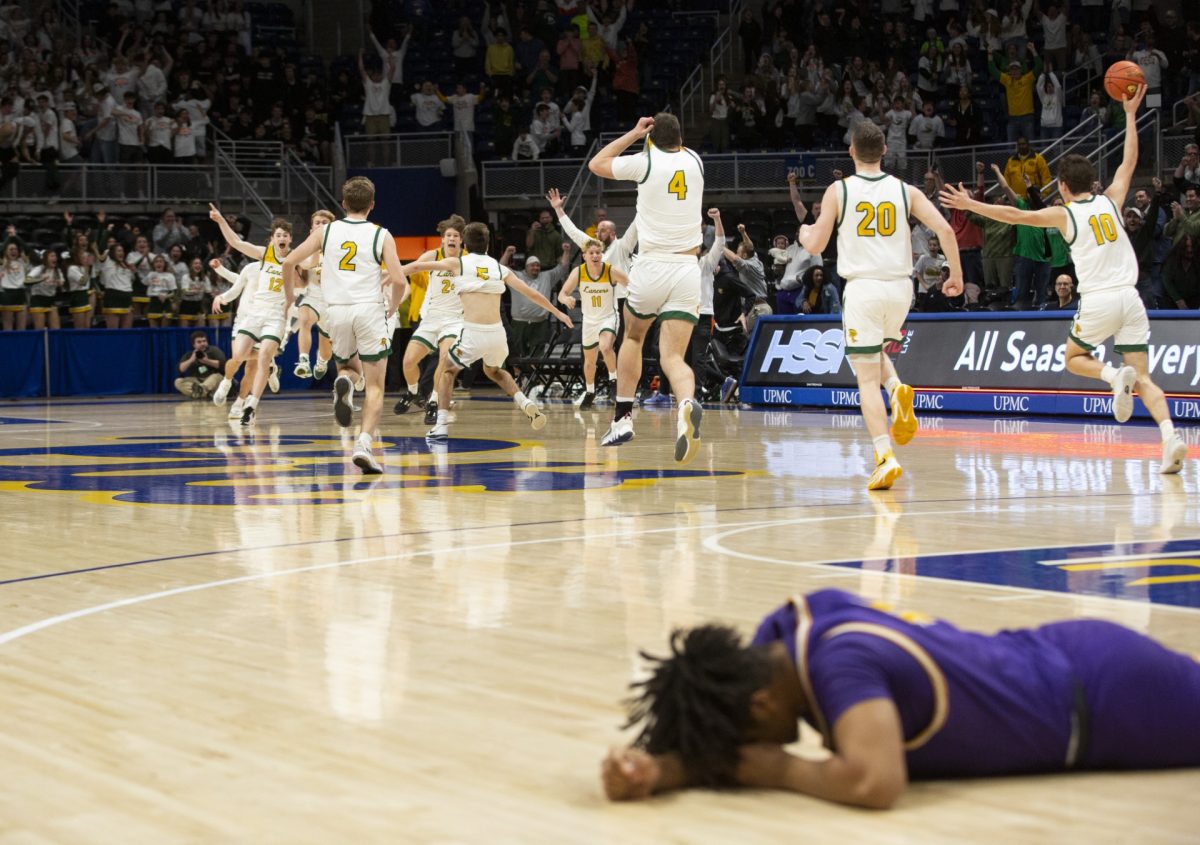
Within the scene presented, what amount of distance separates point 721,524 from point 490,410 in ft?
42.7

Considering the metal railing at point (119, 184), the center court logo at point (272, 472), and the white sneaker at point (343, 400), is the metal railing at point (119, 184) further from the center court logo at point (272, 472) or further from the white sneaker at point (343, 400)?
the white sneaker at point (343, 400)

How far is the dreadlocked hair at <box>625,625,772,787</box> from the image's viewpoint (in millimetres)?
3484

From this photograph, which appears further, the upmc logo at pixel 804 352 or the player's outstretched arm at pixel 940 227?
the upmc logo at pixel 804 352

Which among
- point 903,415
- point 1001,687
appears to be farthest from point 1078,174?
point 1001,687

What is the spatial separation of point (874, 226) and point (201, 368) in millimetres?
17881

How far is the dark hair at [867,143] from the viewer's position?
34.6 ft

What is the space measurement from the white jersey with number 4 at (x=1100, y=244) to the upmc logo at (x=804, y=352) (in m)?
Answer: 8.31

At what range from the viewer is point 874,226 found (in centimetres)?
1066

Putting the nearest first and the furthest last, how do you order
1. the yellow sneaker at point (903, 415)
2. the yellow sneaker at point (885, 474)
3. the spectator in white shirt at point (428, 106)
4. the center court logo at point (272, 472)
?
1. the yellow sneaker at point (885, 474)
2. the center court logo at point (272, 472)
3. the yellow sneaker at point (903, 415)
4. the spectator in white shirt at point (428, 106)

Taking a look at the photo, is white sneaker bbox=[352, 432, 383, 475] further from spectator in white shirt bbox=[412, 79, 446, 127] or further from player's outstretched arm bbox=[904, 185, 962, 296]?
spectator in white shirt bbox=[412, 79, 446, 127]

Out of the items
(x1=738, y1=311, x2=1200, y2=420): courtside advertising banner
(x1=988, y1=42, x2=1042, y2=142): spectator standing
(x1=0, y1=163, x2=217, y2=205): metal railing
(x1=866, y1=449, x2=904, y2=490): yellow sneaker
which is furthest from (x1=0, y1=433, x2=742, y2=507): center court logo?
(x1=0, y1=163, x2=217, y2=205): metal railing

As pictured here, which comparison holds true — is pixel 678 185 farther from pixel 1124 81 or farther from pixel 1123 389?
pixel 1124 81

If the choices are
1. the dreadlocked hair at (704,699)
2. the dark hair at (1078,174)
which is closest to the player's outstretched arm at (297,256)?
the dark hair at (1078,174)

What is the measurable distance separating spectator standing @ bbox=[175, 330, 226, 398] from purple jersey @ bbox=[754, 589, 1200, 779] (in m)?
22.8
